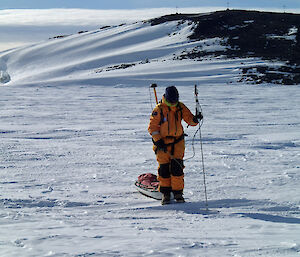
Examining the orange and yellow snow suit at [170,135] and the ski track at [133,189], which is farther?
the orange and yellow snow suit at [170,135]

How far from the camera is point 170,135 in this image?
5469 millimetres

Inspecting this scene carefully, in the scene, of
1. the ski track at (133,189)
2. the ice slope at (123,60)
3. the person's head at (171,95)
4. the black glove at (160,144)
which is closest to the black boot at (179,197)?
the ski track at (133,189)

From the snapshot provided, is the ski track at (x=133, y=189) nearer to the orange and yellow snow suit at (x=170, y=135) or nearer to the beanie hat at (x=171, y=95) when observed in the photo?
the orange and yellow snow suit at (x=170, y=135)

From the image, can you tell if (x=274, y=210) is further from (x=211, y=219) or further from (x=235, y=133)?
(x=235, y=133)

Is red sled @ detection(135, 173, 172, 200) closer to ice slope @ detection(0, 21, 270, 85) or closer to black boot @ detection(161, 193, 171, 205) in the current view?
black boot @ detection(161, 193, 171, 205)

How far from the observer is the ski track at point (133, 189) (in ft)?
12.6

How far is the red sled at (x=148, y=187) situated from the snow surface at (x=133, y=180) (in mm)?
118

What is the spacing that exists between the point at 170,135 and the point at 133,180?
1.78m

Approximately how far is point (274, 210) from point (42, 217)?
3.10 m

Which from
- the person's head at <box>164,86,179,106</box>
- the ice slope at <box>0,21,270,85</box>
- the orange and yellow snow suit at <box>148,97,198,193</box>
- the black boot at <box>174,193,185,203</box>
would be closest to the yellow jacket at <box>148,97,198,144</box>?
the orange and yellow snow suit at <box>148,97,198,193</box>

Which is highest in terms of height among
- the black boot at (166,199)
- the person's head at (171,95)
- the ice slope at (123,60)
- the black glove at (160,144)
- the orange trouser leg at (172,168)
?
the ice slope at (123,60)

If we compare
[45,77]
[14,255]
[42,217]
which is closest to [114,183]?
[42,217]

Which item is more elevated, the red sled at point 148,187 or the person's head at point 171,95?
the person's head at point 171,95

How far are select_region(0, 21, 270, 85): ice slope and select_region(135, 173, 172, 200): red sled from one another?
64.6ft
